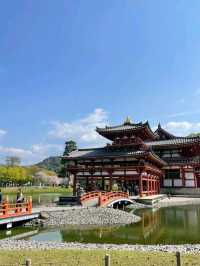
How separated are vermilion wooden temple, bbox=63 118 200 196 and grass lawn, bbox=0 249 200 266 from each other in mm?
26986

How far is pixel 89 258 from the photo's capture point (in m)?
11.9

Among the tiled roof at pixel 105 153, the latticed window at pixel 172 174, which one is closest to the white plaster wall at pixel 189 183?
the latticed window at pixel 172 174

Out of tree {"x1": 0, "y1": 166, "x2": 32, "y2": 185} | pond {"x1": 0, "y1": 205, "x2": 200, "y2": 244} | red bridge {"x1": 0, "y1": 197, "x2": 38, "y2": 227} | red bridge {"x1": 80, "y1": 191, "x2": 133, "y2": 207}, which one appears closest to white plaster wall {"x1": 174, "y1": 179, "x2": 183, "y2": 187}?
red bridge {"x1": 80, "y1": 191, "x2": 133, "y2": 207}

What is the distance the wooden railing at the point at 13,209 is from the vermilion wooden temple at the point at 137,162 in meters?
19.5

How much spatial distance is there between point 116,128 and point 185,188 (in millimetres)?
14975

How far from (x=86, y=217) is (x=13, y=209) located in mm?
5810

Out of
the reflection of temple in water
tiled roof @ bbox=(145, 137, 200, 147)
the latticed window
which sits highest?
tiled roof @ bbox=(145, 137, 200, 147)

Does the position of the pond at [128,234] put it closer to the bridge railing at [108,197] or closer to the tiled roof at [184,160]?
the bridge railing at [108,197]

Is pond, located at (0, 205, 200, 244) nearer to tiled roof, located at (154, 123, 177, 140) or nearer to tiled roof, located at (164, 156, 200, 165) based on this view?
tiled roof, located at (164, 156, 200, 165)

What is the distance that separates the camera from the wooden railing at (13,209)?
20219 mm

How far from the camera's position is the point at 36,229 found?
2075cm

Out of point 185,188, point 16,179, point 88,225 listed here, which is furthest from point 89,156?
point 16,179

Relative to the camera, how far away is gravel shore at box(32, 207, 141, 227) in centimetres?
2267

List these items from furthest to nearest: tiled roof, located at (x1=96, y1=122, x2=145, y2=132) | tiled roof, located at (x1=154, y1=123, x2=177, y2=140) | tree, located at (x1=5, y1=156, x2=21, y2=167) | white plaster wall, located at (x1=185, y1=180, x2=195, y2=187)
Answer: tree, located at (x1=5, y1=156, x2=21, y2=167)
tiled roof, located at (x1=154, y1=123, x2=177, y2=140)
white plaster wall, located at (x1=185, y1=180, x2=195, y2=187)
tiled roof, located at (x1=96, y1=122, x2=145, y2=132)
